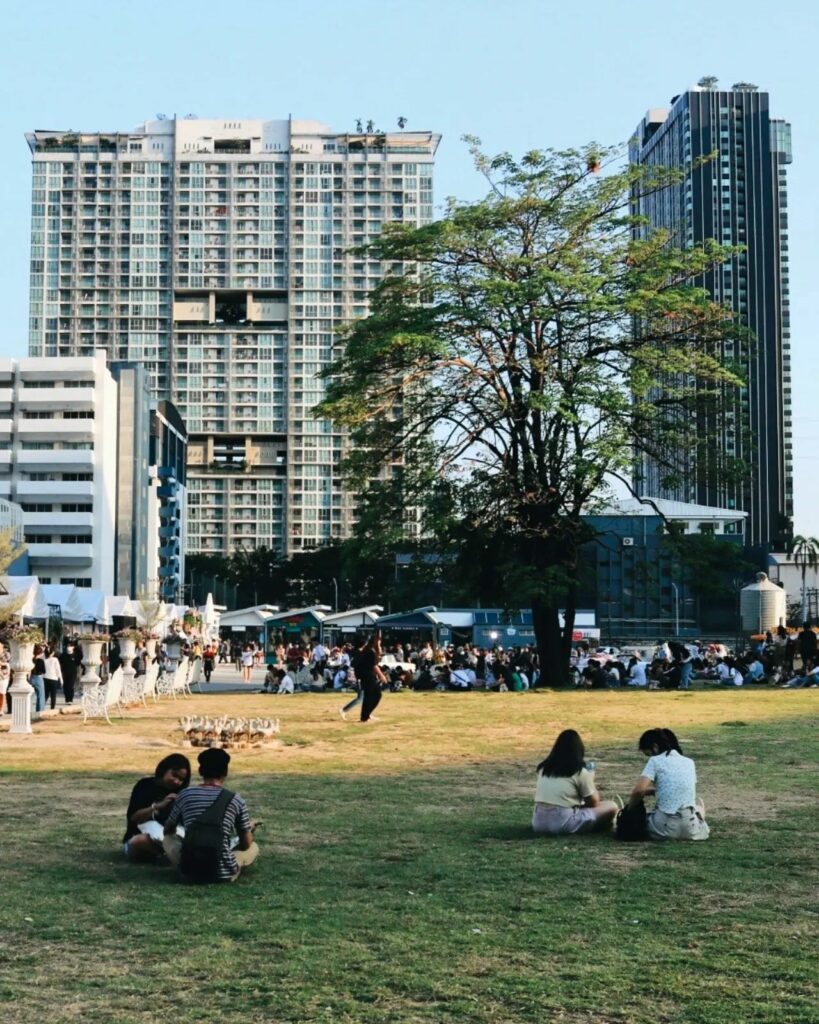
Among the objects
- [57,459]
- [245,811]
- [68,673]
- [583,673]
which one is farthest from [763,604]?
[245,811]

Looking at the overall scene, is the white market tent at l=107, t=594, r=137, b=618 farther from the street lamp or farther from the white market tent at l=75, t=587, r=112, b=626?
the street lamp

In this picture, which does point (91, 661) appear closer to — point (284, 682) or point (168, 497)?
point (284, 682)

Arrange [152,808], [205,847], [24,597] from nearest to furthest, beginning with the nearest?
[205,847]
[152,808]
[24,597]

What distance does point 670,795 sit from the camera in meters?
9.30

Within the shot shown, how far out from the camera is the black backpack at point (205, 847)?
25.5 feet

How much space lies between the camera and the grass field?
209 inches

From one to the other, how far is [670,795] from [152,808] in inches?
142

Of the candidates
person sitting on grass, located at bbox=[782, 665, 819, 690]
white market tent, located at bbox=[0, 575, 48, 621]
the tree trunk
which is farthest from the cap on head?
the tree trunk

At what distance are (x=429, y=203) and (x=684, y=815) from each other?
156 m

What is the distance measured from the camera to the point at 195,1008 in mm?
5207

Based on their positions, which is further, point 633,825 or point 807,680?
point 807,680

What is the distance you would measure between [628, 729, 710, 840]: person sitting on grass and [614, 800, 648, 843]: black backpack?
0.11ft

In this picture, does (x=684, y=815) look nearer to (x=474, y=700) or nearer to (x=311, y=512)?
(x=474, y=700)

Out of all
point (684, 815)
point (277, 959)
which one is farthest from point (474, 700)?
point (277, 959)
